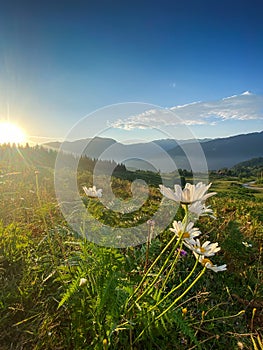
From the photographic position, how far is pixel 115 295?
1.53 m

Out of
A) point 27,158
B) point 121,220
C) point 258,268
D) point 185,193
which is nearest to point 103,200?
point 121,220

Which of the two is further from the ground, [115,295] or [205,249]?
[205,249]

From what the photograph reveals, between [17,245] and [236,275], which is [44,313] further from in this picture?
[236,275]

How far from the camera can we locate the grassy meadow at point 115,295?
4.97 feet

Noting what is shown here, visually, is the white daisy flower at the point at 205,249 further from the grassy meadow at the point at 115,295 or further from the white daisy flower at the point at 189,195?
the white daisy flower at the point at 189,195

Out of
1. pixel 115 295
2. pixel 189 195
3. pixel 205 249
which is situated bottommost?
pixel 115 295

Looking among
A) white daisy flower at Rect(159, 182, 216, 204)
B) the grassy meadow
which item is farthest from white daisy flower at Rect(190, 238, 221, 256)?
white daisy flower at Rect(159, 182, 216, 204)

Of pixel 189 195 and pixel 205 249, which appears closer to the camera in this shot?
pixel 189 195

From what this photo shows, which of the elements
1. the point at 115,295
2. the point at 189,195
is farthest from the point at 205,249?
the point at 115,295

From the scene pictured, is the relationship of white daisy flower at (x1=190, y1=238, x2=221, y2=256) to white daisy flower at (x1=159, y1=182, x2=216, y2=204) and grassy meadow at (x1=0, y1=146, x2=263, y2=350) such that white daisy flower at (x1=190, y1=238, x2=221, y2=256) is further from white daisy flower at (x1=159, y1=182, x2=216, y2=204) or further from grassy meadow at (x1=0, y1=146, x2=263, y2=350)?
white daisy flower at (x1=159, y1=182, x2=216, y2=204)

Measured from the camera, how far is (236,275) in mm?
2824

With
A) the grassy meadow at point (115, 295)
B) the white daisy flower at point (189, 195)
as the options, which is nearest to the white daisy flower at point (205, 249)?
the grassy meadow at point (115, 295)

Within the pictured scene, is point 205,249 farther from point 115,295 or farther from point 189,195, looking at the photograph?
point 115,295

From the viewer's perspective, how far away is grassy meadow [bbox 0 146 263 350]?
151cm
